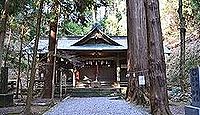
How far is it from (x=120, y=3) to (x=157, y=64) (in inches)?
1569

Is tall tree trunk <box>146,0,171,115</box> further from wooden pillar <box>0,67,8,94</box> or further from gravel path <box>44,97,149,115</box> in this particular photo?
wooden pillar <box>0,67,8,94</box>

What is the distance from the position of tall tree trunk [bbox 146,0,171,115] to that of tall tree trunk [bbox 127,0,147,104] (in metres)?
7.26

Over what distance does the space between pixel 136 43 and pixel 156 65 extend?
27.2 ft

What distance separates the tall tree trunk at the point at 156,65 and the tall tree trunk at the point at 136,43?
7.26m

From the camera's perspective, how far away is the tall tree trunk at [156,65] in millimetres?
9320

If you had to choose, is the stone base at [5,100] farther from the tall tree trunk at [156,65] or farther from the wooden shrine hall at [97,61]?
the wooden shrine hall at [97,61]

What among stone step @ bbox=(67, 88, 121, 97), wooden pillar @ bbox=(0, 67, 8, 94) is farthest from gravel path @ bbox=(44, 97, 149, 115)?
stone step @ bbox=(67, 88, 121, 97)

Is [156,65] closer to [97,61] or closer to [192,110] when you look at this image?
[192,110]

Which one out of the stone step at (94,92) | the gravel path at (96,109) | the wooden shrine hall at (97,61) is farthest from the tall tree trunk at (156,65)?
the wooden shrine hall at (97,61)

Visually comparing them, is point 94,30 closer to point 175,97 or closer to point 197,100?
point 175,97

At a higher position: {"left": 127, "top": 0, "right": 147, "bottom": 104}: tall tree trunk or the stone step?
{"left": 127, "top": 0, "right": 147, "bottom": 104}: tall tree trunk

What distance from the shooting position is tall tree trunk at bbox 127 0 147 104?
56.7 feet

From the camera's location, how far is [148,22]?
9672 mm

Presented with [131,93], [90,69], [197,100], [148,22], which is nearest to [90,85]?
[90,69]
